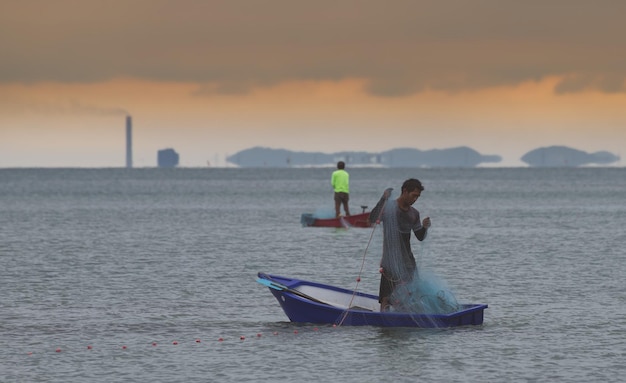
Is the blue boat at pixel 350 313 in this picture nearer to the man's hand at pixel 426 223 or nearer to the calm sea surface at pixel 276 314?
the calm sea surface at pixel 276 314

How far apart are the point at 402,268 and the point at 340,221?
28.6 metres

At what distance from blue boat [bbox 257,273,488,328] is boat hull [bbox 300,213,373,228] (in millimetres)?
25399

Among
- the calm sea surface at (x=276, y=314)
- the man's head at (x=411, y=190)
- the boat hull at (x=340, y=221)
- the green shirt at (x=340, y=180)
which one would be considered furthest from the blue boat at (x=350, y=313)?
the boat hull at (x=340, y=221)

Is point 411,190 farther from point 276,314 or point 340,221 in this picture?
point 340,221

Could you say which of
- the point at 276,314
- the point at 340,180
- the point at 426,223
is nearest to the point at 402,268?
the point at 426,223

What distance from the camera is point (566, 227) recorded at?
186ft

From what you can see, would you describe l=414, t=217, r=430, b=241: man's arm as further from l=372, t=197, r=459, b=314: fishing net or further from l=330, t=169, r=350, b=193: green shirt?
l=330, t=169, r=350, b=193: green shirt

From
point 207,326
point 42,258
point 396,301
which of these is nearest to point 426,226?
A: point 396,301

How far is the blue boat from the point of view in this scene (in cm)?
2050

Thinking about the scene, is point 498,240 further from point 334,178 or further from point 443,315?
point 443,315

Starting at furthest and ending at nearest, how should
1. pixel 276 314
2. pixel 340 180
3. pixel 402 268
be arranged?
1. pixel 340 180
2. pixel 276 314
3. pixel 402 268

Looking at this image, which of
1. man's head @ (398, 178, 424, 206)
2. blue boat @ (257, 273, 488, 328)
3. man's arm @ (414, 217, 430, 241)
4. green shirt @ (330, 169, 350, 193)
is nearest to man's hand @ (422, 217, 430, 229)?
man's arm @ (414, 217, 430, 241)

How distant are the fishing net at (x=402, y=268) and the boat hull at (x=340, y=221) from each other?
86.8 feet

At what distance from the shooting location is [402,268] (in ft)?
67.1
